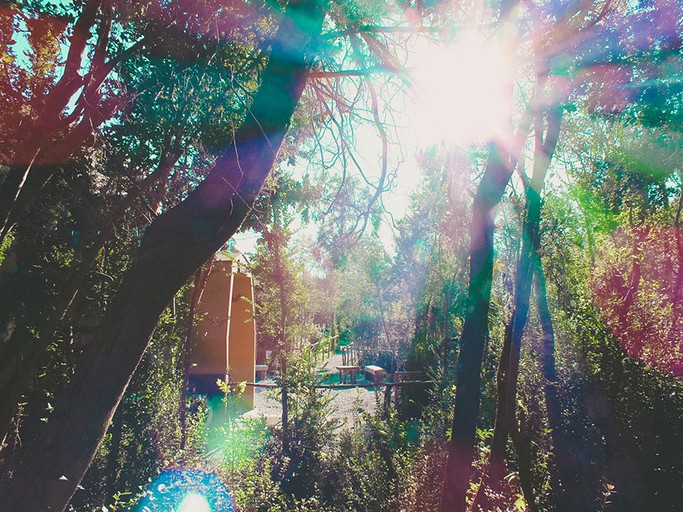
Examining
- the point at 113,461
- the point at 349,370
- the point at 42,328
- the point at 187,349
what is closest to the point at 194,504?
the point at 113,461

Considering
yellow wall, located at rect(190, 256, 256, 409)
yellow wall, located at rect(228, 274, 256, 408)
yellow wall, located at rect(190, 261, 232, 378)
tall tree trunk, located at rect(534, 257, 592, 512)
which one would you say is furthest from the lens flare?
yellow wall, located at rect(228, 274, 256, 408)

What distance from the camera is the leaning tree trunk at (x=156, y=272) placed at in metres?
1.76

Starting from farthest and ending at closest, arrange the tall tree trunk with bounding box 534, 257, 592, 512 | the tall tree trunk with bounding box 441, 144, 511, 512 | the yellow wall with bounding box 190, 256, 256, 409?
the yellow wall with bounding box 190, 256, 256, 409 < the tall tree trunk with bounding box 534, 257, 592, 512 < the tall tree trunk with bounding box 441, 144, 511, 512

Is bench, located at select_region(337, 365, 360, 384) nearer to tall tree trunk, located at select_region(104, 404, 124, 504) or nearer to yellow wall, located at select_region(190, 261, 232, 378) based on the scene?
yellow wall, located at select_region(190, 261, 232, 378)

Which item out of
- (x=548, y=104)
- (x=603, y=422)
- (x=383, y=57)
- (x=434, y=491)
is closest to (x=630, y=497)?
(x=603, y=422)

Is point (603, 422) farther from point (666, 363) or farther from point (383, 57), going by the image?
point (383, 57)

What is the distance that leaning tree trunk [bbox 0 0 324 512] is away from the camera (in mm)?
1761

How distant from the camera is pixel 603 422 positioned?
21.3 feet

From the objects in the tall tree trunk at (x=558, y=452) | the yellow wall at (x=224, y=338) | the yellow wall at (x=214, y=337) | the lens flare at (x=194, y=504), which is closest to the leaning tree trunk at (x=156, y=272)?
the lens flare at (x=194, y=504)

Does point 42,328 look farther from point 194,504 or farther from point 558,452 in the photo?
point 558,452

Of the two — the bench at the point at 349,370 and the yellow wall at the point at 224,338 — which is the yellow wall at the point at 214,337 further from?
the bench at the point at 349,370

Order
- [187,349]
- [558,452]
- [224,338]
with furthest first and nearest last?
1. [224,338]
2. [187,349]
3. [558,452]

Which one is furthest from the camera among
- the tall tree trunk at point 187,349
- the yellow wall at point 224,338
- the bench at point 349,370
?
the bench at point 349,370

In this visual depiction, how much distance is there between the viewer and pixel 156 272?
6.75 feet
